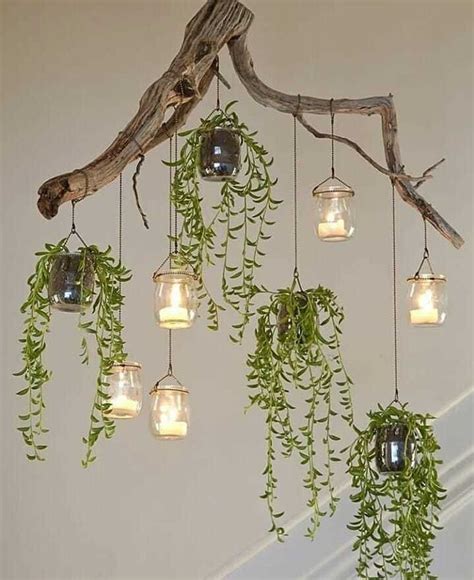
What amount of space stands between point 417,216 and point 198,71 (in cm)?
118

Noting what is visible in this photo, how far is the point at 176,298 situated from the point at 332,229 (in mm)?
339

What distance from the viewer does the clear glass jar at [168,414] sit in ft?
7.03

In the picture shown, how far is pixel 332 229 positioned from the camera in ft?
6.83

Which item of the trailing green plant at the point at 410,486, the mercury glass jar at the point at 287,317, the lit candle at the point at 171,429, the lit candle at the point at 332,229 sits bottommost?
the trailing green plant at the point at 410,486

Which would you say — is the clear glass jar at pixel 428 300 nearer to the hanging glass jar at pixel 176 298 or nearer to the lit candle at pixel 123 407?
the hanging glass jar at pixel 176 298

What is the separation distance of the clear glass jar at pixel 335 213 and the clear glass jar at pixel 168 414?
0.42 meters

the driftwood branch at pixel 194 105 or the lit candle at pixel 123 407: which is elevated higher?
the driftwood branch at pixel 194 105

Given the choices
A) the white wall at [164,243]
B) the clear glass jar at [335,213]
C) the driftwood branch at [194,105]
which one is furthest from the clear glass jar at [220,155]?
the white wall at [164,243]

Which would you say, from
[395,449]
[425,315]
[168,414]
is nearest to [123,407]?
[168,414]

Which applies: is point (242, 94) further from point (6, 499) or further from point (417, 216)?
point (6, 499)

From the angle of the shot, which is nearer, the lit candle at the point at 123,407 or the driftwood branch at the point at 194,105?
the driftwood branch at the point at 194,105

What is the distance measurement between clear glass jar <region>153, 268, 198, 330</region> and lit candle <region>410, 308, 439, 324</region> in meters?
0.48

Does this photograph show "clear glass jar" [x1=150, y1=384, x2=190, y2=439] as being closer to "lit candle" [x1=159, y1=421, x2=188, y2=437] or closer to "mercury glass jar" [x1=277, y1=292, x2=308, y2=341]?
"lit candle" [x1=159, y1=421, x2=188, y2=437]

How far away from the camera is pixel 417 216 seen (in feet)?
9.37
